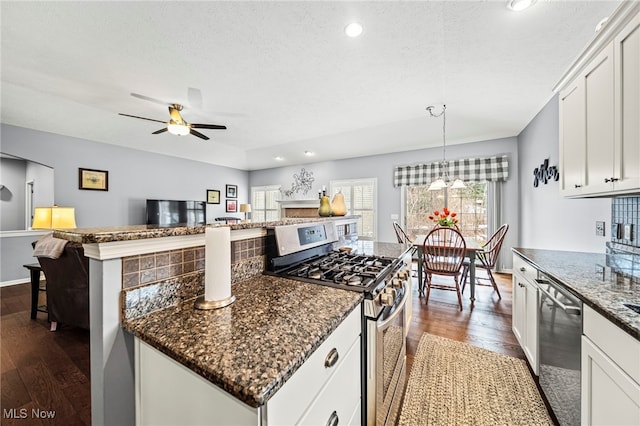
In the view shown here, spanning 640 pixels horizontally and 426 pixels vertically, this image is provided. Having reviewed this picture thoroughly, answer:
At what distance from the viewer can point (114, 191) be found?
4672mm

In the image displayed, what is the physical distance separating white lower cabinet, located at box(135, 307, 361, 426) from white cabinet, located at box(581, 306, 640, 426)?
860 mm

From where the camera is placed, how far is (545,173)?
2928 mm

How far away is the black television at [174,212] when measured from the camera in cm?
508

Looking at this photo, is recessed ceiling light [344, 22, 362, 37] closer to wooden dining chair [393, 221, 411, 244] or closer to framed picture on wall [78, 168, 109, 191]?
wooden dining chair [393, 221, 411, 244]

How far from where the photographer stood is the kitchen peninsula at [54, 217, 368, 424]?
1.87ft

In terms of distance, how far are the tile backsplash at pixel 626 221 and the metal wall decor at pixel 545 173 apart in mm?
926

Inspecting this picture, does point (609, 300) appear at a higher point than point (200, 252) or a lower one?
→ lower

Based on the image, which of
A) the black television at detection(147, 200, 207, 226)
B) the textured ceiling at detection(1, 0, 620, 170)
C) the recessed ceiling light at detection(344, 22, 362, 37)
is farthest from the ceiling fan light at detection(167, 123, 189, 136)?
the black television at detection(147, 200, 207, 226)

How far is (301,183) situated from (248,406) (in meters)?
6.17

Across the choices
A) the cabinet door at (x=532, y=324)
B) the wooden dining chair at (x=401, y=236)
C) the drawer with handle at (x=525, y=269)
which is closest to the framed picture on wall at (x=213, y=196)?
the wooden dining chair at (x=401, y=236)

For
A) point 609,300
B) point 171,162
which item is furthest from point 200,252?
point 171,162

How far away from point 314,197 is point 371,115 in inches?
123

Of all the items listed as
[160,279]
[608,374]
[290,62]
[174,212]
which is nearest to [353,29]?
[290,62]

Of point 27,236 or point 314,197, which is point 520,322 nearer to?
point 314,197
